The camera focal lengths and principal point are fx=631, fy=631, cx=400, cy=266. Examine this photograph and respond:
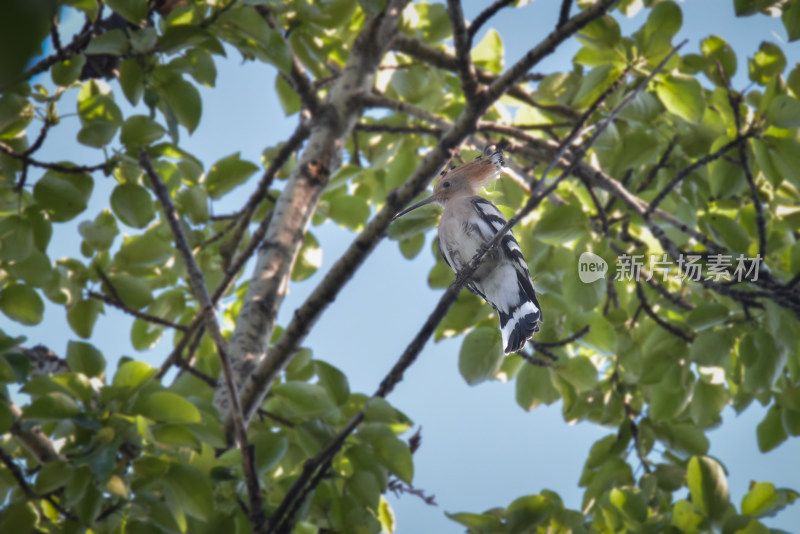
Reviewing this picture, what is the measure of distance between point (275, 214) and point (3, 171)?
1.20 meters

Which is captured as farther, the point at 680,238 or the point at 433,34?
the point at 433,34

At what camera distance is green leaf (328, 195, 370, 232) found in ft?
11.2

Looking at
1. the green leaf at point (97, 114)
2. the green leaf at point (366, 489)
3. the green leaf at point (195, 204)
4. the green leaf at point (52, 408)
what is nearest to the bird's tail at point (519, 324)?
the green leaf at point (366, 489)

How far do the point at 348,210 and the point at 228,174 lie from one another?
655 mm

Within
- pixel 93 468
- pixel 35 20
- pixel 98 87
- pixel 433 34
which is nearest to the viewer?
pixel 35 20

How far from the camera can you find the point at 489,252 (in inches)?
52.3

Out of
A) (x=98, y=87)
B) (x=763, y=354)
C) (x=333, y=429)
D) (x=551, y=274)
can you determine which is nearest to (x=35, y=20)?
(x=551, y=274)

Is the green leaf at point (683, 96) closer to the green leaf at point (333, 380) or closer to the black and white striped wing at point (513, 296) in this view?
the black and white striped wing at point (513, 296)

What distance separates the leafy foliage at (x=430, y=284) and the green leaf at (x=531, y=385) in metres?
0.01

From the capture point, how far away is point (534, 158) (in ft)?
10.3

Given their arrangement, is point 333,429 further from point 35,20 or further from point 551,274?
point 35,20

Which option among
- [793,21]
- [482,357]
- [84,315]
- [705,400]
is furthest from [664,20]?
[84,315]

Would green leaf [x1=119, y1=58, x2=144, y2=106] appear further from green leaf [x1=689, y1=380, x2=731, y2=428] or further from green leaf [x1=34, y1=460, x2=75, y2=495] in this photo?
green leaf [x1=689, y1=380, x2=731, y2=428]

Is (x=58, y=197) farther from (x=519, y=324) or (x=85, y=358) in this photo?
(x=519, y=324)
